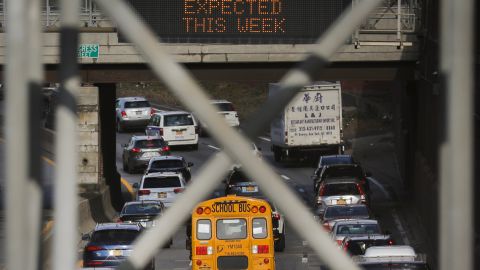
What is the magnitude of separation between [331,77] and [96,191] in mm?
8263

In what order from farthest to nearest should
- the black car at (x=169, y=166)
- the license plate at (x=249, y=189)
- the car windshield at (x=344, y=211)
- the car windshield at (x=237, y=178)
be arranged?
the black car at (x=169, y=166) → the car windshield at (x=237, y=178) → the license plate at (x=249, y=189) → the car windshield at (x=344, y=211)

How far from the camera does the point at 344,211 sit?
32.1m

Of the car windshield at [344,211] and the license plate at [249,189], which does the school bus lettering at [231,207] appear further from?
the license plate at [249,189]

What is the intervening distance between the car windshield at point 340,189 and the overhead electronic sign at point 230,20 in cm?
1394

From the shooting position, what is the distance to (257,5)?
21.5 metres

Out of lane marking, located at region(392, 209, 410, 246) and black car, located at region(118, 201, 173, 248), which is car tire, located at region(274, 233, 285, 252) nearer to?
black car, located at region(118, 201, 173, 248)

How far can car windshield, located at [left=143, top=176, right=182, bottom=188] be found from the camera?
38.8 m

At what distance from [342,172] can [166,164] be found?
7.08 metres

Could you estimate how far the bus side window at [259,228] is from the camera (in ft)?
80.4

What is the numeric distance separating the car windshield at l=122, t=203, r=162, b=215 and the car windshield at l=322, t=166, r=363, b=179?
30.1 ft

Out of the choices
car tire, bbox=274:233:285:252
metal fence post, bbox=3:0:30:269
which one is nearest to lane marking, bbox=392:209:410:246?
car tire, bbox=274:233:285:252

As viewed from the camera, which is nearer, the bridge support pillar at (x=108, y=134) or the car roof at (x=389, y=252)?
the car roof at (x=389, y=252)

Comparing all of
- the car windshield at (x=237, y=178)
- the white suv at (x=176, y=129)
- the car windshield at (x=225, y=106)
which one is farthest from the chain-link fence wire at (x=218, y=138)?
the car windshield at (x=225, y=106)

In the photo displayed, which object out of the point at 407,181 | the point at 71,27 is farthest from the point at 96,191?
the point at 71,27
